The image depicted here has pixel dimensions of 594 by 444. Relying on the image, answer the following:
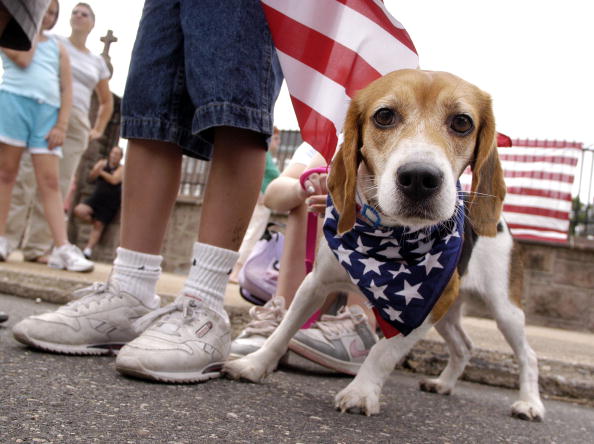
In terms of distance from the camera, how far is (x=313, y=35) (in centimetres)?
206

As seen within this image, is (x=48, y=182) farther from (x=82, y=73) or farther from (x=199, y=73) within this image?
(x=199, y=73)

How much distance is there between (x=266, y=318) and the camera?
243cm

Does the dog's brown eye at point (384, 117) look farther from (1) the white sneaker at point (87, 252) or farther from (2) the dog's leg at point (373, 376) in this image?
(1) the white sneaker at point (87, 252)

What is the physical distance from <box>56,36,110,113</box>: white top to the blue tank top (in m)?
0.48

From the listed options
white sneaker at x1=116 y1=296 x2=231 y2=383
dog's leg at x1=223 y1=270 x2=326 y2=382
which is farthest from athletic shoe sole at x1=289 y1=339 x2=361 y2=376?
white sneaker at x1=116 y1=296 x2=231 y2=383

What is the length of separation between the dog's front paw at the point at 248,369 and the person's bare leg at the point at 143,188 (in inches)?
22.5

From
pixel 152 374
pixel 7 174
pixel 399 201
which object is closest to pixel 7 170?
pixel 7 174

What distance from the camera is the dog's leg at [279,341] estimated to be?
193cm

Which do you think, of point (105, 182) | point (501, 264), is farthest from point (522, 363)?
point (105, 182)

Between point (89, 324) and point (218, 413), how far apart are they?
73 cm

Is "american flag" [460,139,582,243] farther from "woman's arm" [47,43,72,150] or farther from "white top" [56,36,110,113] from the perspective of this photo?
"woman's arm" [47,43,72,150]

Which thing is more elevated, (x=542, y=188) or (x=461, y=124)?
(x=542, y=188)

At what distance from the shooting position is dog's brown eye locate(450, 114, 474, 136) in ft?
5.76

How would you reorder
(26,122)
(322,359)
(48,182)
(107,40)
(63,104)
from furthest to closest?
(107,40) < (63,104) < (48,182) < (26,122) < (322,359)
